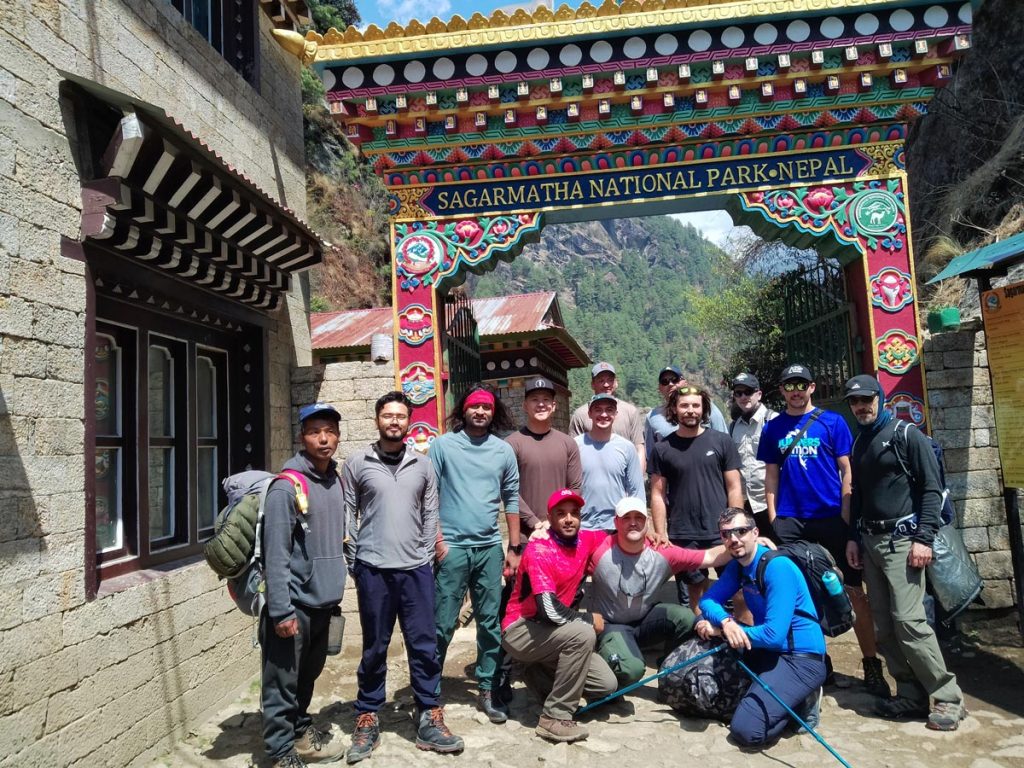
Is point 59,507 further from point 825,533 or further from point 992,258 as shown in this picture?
point 992,258

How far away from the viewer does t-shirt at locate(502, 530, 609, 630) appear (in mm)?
4270

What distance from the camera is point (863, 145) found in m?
6.49

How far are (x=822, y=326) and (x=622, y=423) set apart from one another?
9.01ft

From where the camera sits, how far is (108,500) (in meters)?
4.63

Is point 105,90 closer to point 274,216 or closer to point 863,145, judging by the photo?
point 274,216

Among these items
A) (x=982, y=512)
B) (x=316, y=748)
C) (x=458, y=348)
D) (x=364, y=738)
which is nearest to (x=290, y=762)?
(x=316, y=748)

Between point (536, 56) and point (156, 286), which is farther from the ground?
point (536, 56)

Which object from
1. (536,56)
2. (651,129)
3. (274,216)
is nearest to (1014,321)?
(651,129)

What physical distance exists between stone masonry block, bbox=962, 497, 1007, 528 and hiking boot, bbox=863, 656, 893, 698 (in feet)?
6.96

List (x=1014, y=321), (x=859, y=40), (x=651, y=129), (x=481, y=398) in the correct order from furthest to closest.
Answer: (x=651, y=129) < (x=859, y=40) < (x=1014, y=321) < (x=481, y=398)

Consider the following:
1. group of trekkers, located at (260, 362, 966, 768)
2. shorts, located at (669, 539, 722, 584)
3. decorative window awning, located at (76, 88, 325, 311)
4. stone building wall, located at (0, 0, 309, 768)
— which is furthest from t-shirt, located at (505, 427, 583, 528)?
decorative window awning, located at (76, 88, 325, 311)

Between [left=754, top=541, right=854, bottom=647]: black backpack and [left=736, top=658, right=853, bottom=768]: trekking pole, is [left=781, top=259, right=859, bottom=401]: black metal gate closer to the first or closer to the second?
[left=754, top=541, right=854, bottom=647]: black backpack

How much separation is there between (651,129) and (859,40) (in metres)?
1.82

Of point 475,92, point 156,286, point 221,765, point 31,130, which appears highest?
point 475,92
